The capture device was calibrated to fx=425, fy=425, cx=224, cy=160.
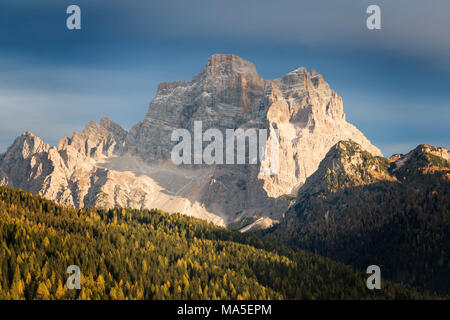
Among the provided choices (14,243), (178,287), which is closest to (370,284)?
(178,287)

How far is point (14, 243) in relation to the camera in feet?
497

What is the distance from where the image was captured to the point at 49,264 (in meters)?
142

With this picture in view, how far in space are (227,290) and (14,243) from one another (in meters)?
80.0

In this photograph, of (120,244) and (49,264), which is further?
(120,244)

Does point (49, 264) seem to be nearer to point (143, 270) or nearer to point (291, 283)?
point (143, 270)

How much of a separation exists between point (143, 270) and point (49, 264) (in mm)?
35900

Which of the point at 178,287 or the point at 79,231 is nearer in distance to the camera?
the point at 178,287
